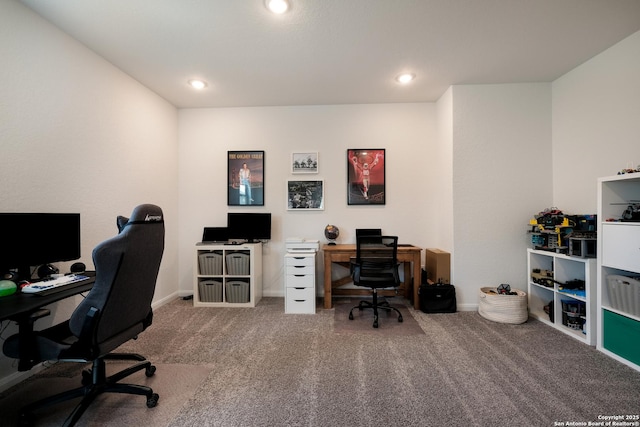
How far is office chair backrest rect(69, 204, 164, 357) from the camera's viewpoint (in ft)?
4.36

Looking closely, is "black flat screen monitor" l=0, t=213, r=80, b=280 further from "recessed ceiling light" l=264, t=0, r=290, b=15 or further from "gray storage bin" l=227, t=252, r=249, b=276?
"recessed ceiling light" l=264, t=0, r=290, b=15

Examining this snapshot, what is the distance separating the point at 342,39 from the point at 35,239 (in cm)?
294

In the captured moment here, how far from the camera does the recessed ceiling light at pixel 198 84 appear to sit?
10.0 feet

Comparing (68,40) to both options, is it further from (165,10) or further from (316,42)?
(316,42)

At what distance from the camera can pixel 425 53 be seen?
2.52m

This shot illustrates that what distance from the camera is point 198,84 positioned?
3.12 m

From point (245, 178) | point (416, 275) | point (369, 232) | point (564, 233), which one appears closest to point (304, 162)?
point (245, 178)

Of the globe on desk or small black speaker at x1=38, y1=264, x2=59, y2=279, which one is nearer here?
small black speaker at x1=38, y1=264, x2=59, y2=279

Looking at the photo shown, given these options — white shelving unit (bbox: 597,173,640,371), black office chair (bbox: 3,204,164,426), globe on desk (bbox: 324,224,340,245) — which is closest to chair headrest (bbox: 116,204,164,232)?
black office chair (bbox: 3,204,164,426)

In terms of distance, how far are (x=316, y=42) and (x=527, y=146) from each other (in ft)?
9.42

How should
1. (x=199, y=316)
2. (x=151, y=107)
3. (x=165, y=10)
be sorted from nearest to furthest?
(x=165, y=10)
(x=199, y=316)
(x=151, y=107)

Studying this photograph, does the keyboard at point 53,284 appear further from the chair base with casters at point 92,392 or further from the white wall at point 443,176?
the white wall at point 443,176

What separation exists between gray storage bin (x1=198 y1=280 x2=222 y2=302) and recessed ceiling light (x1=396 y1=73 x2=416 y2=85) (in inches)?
138

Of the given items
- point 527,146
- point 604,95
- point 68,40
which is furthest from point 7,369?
point 604,95
